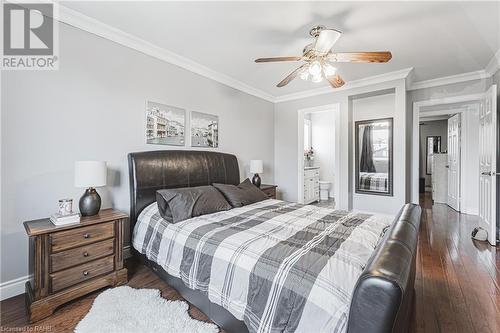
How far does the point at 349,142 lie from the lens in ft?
14.4

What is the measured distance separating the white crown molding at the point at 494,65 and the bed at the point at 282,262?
3005 millimetres

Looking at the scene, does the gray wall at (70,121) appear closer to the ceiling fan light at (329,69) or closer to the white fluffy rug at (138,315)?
the white fluffy rug at (138,315)

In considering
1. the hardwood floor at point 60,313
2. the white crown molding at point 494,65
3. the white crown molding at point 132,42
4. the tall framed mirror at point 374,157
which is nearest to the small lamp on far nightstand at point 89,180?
the hardwood floor at point 60,313

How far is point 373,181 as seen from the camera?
178 inches

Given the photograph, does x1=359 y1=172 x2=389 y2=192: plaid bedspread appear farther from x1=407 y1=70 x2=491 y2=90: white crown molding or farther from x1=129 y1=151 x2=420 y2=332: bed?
x1=129 y1=151 x2=420 y2=332: bed

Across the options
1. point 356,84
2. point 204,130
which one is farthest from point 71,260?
point 356,84

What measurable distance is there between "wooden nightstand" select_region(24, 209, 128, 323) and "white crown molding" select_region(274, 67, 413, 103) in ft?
13.0

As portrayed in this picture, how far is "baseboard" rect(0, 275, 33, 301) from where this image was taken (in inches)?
75.6

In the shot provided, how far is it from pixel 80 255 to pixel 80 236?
16 cm

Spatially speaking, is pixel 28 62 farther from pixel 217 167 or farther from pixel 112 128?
pixel 217 167

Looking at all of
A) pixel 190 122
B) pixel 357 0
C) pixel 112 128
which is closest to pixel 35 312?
pixel 112 128

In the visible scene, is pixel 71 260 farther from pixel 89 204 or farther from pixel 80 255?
pixel 89 204

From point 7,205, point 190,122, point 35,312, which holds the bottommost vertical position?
point 35,312

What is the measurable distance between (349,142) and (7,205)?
4.74 meters
